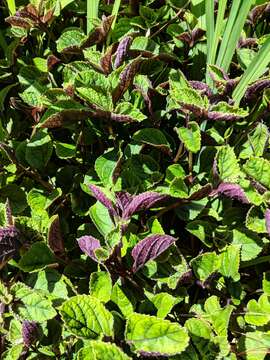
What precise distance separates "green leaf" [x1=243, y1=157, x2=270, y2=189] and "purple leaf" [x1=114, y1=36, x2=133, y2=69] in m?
0.41

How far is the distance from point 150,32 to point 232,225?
0.66 meters

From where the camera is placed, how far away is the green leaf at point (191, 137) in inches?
50.5

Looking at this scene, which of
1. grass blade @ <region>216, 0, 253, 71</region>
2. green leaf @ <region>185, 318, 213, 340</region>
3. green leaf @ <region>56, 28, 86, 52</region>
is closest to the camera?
green leaf @ <region>185, 318, 213, 340</region>

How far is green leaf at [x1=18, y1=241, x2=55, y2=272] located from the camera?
4.19 feet

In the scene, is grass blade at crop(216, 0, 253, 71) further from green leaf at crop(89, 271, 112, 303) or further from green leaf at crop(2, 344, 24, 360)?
green leaf at crop(2, 344, 24, 360)

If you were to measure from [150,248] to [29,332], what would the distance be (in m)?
0.32

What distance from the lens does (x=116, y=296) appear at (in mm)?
1242

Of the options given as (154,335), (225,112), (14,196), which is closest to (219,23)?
(225,112)

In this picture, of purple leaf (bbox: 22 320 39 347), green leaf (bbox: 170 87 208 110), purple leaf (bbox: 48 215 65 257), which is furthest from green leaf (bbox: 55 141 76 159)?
purple leaf (bbox: 22 320 39 347)

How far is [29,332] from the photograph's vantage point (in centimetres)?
121

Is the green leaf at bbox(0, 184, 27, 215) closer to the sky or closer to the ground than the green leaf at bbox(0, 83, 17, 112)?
closer to the ground

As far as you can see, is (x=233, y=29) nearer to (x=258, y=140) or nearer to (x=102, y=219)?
(x=258, y=140)

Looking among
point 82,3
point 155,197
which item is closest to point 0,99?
point 82,3

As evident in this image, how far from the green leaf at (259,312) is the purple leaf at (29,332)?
1.56 feet
